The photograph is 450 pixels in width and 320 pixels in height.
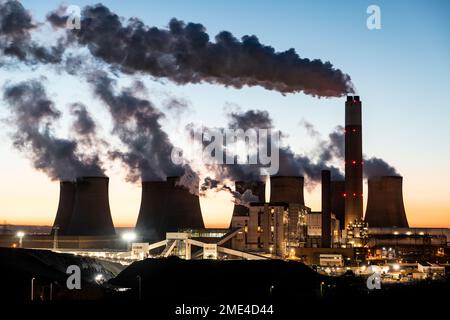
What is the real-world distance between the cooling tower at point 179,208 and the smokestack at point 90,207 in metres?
4.94

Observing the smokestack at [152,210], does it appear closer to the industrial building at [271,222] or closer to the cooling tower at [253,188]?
the industrial building at [271,222]

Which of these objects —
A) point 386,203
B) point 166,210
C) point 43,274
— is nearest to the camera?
point 43,274

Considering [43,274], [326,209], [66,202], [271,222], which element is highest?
[66,202]

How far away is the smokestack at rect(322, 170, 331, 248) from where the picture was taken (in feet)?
232

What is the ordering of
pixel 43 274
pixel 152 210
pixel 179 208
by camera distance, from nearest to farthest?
pixel 43 274 < pixel 179 208 < pixel 152 210

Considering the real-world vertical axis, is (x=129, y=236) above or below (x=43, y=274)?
above

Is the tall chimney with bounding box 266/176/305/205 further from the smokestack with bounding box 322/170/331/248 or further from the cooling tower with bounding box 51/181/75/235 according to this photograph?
the cooling tower with bounding box 51/181/75/235

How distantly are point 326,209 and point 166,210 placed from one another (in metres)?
13.5

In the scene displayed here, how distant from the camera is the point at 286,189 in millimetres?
70750

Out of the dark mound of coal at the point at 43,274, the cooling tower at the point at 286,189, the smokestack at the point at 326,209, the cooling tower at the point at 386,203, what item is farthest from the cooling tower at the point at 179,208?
the cooling tower at the point at 386,203

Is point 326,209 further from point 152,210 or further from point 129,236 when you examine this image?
point 129,236

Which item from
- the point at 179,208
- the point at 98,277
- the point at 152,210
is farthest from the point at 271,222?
the point at 98,277

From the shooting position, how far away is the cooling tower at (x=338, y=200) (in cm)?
7712

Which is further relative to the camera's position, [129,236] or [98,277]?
[129,236]
